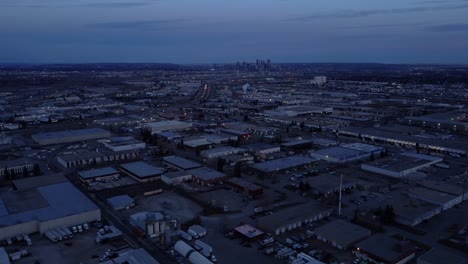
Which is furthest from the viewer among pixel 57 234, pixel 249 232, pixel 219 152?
pixel 219 152

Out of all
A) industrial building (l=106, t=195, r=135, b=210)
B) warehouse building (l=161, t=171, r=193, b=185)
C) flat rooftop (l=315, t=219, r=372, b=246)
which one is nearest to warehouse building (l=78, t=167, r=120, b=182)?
warehouse building (l=161, t=171, r=193, b=185)

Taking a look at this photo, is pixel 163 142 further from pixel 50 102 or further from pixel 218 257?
pixel 50 102

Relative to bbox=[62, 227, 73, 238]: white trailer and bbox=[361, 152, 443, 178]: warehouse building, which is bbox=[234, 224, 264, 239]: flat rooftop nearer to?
bbox=[62, 227, 73, 238]: white trailer

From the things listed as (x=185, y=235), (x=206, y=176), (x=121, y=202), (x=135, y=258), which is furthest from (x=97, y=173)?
(x=135, y=258)

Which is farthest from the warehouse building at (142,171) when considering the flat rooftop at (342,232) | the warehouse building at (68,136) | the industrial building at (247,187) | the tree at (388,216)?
the tree at (388,216)

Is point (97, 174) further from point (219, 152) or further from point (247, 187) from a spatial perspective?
point (247, 187)
